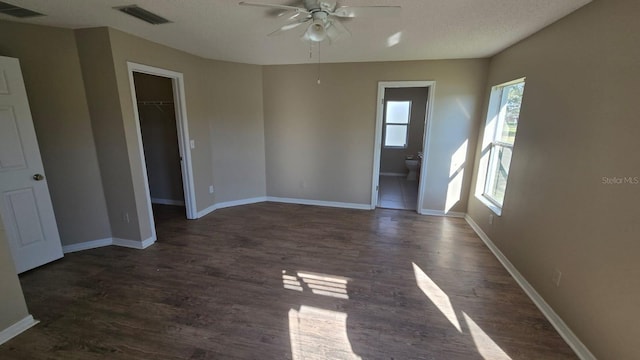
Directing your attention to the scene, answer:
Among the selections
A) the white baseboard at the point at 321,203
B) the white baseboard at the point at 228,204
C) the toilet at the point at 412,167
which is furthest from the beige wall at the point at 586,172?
the toilet at the point at 412,167

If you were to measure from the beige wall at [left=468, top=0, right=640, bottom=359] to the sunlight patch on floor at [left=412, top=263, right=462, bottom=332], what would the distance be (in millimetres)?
764

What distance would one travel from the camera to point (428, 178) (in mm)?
4176

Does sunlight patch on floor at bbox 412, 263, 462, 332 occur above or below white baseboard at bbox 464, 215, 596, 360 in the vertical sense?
below

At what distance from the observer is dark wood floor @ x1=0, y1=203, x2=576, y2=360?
1804mm

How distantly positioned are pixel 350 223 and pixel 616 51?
3.09 meters

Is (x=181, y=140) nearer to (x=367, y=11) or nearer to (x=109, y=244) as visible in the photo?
(x=109, y=244)

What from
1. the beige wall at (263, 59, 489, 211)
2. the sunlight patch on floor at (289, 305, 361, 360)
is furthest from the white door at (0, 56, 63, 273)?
the beige wall at (263, 59, 489, 211)

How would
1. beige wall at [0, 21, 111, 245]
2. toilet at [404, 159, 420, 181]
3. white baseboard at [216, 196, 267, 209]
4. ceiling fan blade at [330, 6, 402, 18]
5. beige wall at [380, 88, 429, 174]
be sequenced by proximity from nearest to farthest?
ceiling fan blade at [330, 6, 402, 18], beige wall at [0, 21, 111, 245], white baseboard at [216, 196, 267, 209], toilet at [404, 159, 420, 181], beige wall at [380, 88, 429, 174]

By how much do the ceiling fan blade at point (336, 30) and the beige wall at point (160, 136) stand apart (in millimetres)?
2922

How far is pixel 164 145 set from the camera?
4469 mm

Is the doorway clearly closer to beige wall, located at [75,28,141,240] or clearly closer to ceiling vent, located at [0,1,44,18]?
beige wall, located at [75,28,141,240]

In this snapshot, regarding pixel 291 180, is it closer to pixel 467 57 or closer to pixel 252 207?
pixel 252 207

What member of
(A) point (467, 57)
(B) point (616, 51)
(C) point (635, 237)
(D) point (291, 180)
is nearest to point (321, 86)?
(D) point (291, 180)

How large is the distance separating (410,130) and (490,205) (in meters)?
4.07
